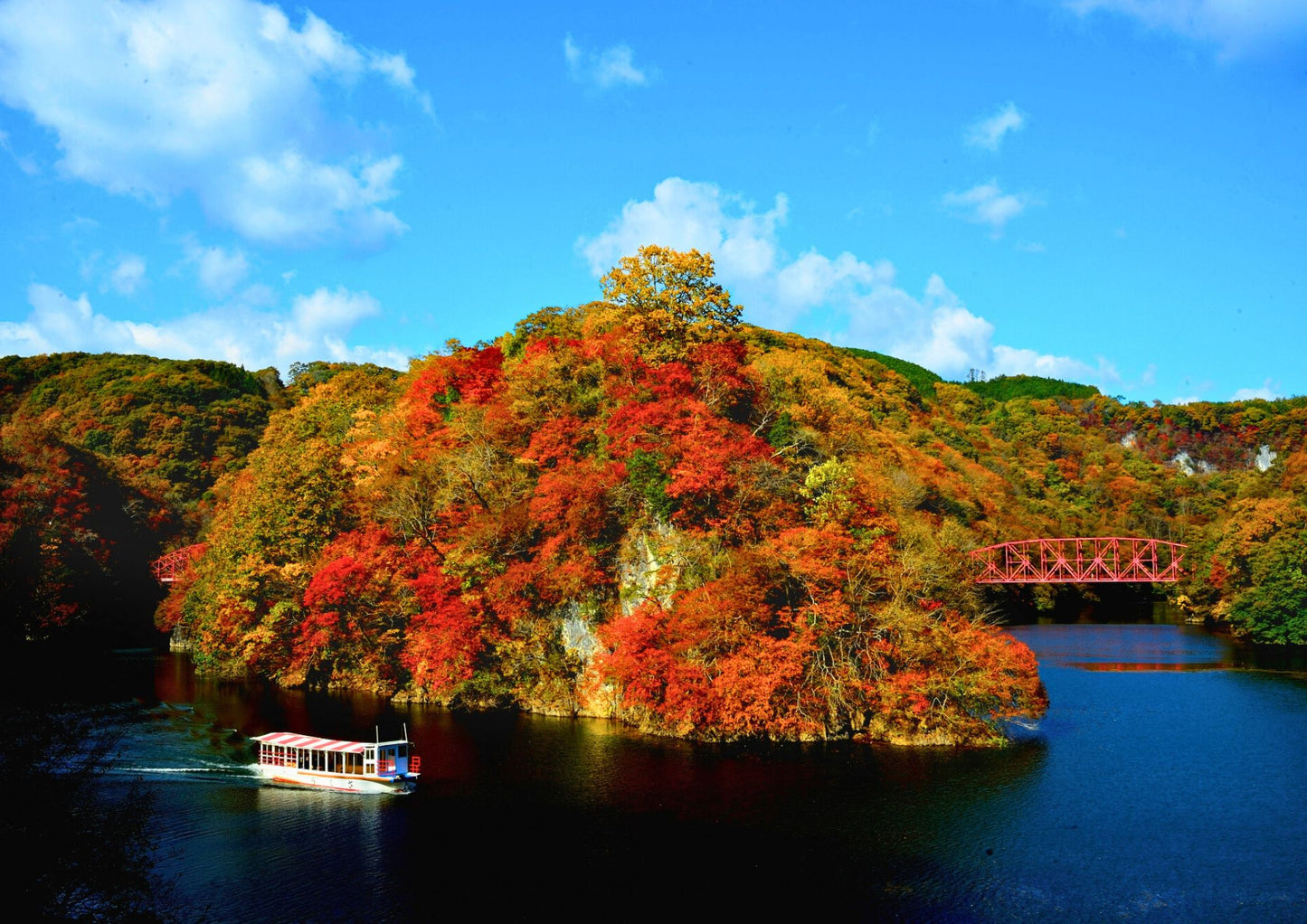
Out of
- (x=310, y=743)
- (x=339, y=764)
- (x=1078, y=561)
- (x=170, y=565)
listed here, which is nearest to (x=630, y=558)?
(x=339, y=764)

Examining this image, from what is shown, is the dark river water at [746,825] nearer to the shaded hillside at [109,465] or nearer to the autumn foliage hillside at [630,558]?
the autumn foliage hillside at [630,558]

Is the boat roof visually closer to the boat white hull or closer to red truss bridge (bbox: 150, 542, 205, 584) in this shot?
the boat white hull

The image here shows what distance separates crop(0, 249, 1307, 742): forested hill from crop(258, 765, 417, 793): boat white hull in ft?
40.6

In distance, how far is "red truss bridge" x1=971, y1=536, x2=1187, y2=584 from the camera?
103500 millimetres

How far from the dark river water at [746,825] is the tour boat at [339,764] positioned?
2.98 feet

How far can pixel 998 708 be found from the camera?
4784 centimetres

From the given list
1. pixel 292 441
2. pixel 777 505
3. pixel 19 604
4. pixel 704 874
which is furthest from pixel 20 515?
pixel 704 874

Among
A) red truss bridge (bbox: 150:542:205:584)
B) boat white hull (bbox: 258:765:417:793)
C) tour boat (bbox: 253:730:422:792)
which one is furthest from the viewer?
red truss bridge (bbox: 150:542:205:584)

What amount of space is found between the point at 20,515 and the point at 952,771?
72.2 m

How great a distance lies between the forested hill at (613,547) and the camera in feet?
158

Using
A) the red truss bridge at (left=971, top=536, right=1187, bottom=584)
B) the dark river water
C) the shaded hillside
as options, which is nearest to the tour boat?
the dark river water

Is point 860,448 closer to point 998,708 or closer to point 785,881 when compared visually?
point 998,708

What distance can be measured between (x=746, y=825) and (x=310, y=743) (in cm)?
2056

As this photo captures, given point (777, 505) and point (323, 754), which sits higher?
point (777, 505)
